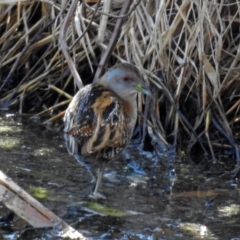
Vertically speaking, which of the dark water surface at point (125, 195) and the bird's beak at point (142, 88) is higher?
the bird's beak at point (142, 88)

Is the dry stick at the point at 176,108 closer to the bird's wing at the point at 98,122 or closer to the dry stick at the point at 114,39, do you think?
the dry stick at the point at 114,39

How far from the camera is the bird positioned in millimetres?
4548

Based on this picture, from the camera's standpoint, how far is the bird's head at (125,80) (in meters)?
5.01

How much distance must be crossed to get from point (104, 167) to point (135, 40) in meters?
1.27

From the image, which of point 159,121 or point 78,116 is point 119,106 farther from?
point 159,121

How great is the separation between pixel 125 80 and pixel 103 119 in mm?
480

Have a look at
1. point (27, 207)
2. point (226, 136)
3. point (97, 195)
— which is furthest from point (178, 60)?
point (27, 207)

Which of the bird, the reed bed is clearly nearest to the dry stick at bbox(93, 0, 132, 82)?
the reed bed

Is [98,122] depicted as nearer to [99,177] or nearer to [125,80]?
[99,177]

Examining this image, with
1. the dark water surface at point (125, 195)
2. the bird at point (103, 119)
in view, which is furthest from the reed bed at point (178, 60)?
the bird at point (103, 119)

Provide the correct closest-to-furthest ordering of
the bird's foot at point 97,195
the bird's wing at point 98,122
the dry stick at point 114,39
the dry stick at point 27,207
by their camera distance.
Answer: the dry stick at point 27,207, the bird's wing at point 98,122, the bird's foot at point 97,195, the dry stick at point 114,39

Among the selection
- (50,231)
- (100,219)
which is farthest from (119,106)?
(50,231)

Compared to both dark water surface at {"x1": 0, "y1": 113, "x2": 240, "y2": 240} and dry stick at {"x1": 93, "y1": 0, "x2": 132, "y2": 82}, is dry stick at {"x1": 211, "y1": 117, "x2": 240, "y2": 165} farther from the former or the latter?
dry stick at {"x1": 93, "y1": 0, "x2": 132, "y2": 82}

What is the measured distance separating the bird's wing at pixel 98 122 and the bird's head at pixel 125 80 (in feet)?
0.44
